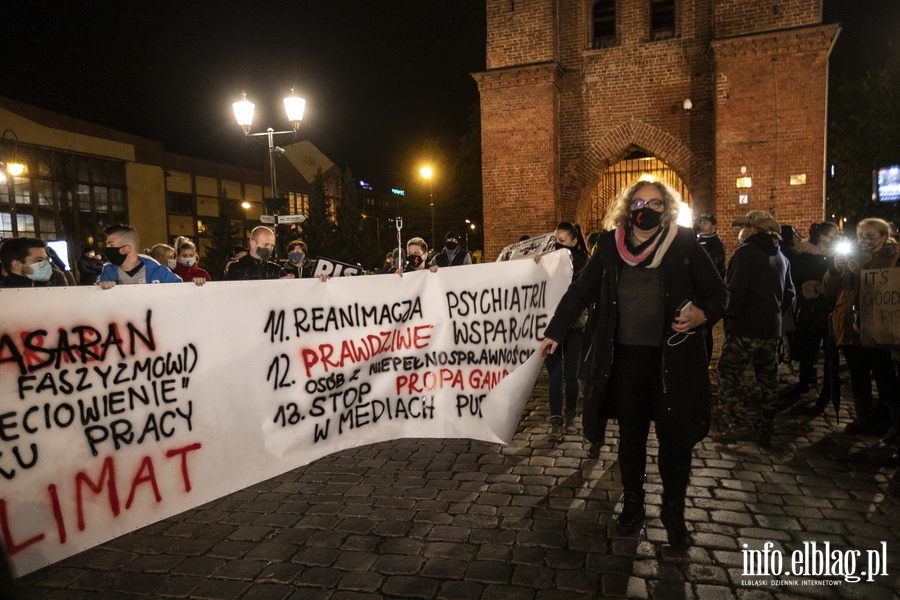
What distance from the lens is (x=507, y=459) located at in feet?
15.5

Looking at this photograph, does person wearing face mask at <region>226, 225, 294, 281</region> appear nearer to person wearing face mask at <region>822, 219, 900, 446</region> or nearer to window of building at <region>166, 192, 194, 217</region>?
person wearing face mask at <region>822, 219, 900, 446</region>

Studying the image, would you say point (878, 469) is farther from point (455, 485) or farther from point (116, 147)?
point (116, 147)

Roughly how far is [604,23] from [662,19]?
4.28 feet

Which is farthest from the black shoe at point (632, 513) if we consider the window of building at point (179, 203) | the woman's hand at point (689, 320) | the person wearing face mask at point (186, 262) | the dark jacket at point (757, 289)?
the window of building at point (179, 203)

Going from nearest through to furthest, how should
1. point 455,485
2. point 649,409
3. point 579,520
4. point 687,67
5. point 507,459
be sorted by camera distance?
point 649,409
point 579,520
point 455,485
point 507,459
point 687,67

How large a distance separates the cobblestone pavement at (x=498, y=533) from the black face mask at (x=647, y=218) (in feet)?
5.97

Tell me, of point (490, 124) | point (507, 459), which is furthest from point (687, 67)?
point (507, 459)

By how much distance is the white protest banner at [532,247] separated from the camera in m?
5.90

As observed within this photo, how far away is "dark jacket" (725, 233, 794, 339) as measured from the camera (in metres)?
4.84

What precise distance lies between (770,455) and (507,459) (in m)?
2.13

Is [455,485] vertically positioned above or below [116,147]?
below

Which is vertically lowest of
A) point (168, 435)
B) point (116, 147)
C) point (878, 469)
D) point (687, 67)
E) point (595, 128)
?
point (878, 469)

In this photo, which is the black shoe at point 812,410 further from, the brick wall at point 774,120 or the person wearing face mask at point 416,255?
the brick wall at point 774,120

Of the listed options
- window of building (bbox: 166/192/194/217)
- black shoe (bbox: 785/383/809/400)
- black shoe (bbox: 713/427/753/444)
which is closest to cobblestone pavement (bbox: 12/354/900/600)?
black shoe (bbox: 713/427/753/444)
